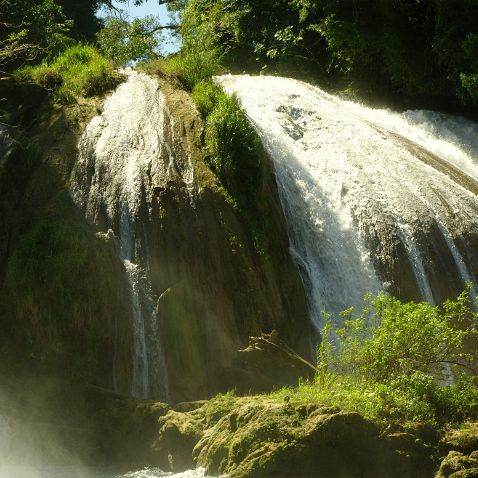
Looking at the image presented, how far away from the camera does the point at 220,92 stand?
1543cm

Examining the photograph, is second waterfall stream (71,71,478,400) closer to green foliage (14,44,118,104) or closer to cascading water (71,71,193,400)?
cascading water (71,71,193,400)

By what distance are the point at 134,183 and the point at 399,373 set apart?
5391mm

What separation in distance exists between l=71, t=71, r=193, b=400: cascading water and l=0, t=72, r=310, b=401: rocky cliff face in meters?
0.02

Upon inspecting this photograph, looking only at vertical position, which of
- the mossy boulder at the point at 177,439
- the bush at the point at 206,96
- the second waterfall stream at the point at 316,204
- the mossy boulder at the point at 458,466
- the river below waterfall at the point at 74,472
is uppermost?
the bush at the point at 206,96

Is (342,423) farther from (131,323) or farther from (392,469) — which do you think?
(131,323)

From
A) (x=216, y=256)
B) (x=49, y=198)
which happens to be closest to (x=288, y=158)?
(x=216, y=256)

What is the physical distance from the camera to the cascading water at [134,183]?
36.8 ft

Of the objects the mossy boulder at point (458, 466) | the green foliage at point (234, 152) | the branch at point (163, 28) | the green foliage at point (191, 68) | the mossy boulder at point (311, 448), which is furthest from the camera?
the branch at point (163, 28)

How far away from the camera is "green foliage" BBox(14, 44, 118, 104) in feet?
51.2

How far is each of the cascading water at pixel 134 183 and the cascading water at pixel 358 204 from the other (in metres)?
2.36

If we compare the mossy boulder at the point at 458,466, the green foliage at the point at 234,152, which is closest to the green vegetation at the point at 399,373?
the mossy boulder at the point at 458,466

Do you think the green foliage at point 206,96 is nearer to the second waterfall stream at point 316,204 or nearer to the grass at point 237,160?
the grass at point 237,160

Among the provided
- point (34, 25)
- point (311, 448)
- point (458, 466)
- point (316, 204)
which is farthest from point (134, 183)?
point (34, 25)

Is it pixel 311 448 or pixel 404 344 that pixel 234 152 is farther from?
pixel 311 448
